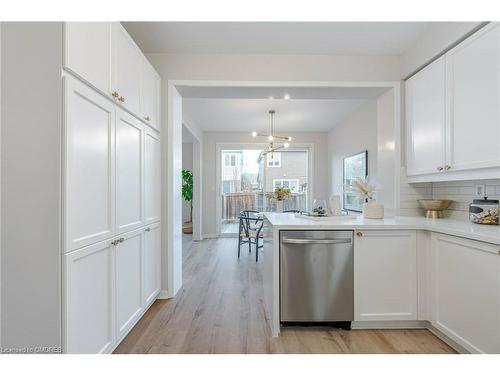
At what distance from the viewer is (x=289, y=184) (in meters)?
6.93

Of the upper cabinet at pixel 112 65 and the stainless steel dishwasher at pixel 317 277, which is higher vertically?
the upper cabinet at pixel 112 65

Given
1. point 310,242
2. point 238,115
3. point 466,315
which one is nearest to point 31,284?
point 310,242

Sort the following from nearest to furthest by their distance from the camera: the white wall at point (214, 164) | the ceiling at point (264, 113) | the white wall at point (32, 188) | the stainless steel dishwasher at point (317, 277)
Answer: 1. the white wall at point (32, 188)
2. the stainless steel dishwasher at point (317, 277)
3. the ceiling at point (264, 113)
4. the white wall at point (214, 164)

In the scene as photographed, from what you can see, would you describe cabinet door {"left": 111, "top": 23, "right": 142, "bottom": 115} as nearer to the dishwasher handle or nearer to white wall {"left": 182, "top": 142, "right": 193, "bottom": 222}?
the dishwasher handle

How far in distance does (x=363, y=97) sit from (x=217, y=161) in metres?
4.08

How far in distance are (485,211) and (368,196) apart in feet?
2.74

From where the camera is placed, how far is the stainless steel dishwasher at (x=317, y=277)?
215 centimetres

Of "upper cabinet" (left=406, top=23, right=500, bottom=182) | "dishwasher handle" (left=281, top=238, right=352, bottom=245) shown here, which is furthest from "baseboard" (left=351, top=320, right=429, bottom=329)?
"upper cabinet" (left=406, top=23, right=500, bottom=182)

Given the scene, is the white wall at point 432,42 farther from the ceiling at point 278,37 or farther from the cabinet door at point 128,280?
the cabinet door at point 128,280

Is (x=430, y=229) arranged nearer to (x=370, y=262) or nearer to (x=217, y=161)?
(x=370, y=262)

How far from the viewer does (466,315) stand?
177 cm

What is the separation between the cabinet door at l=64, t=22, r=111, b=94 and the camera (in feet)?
4.52

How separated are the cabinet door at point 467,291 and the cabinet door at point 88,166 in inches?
89.3

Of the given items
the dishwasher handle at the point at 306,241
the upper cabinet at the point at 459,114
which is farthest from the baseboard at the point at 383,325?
the upper cabinet at the point at 459,114
